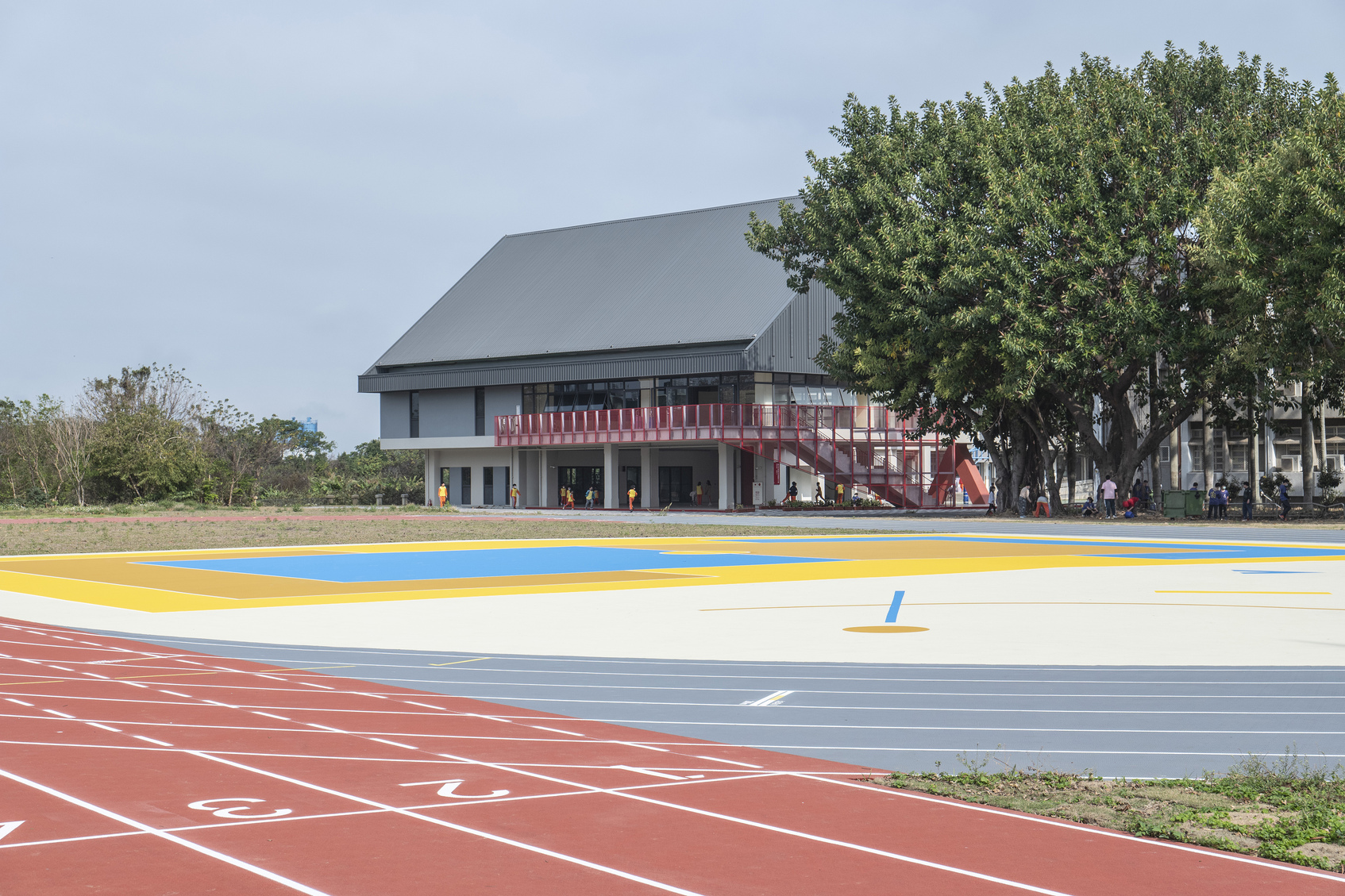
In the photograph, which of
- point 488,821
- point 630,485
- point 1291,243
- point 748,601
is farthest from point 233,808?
point 630,485

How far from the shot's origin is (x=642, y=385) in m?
67.4

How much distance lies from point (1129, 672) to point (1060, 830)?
526 cm

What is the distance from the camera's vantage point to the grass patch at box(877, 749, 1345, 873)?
6355 mm

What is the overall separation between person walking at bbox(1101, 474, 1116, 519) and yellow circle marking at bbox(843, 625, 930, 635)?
3140cm

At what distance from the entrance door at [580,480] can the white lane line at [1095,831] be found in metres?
61.9

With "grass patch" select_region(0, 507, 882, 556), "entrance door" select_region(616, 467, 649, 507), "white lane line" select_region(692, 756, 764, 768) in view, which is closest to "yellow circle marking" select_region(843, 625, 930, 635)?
"white lane line" select_region(692, 756, 764, 768)

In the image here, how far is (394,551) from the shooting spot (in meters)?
32.6

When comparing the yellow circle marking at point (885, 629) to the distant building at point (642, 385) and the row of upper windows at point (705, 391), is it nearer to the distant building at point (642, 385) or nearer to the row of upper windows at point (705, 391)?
the distant building at point (642, 385)

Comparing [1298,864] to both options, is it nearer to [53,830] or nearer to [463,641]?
[53,830]

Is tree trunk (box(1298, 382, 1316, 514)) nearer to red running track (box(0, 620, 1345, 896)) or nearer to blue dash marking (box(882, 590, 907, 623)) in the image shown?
blue dash marking (box(882, 590, 907, 623))

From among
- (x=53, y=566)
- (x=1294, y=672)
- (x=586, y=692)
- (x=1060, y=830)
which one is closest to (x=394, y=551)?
(x=53, y=566)

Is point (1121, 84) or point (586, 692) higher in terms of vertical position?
A: point (1121, 84)

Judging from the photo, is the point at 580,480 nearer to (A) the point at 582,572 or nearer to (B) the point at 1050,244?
(B) the point at 1050,244

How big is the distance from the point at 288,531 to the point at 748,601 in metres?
28.2
